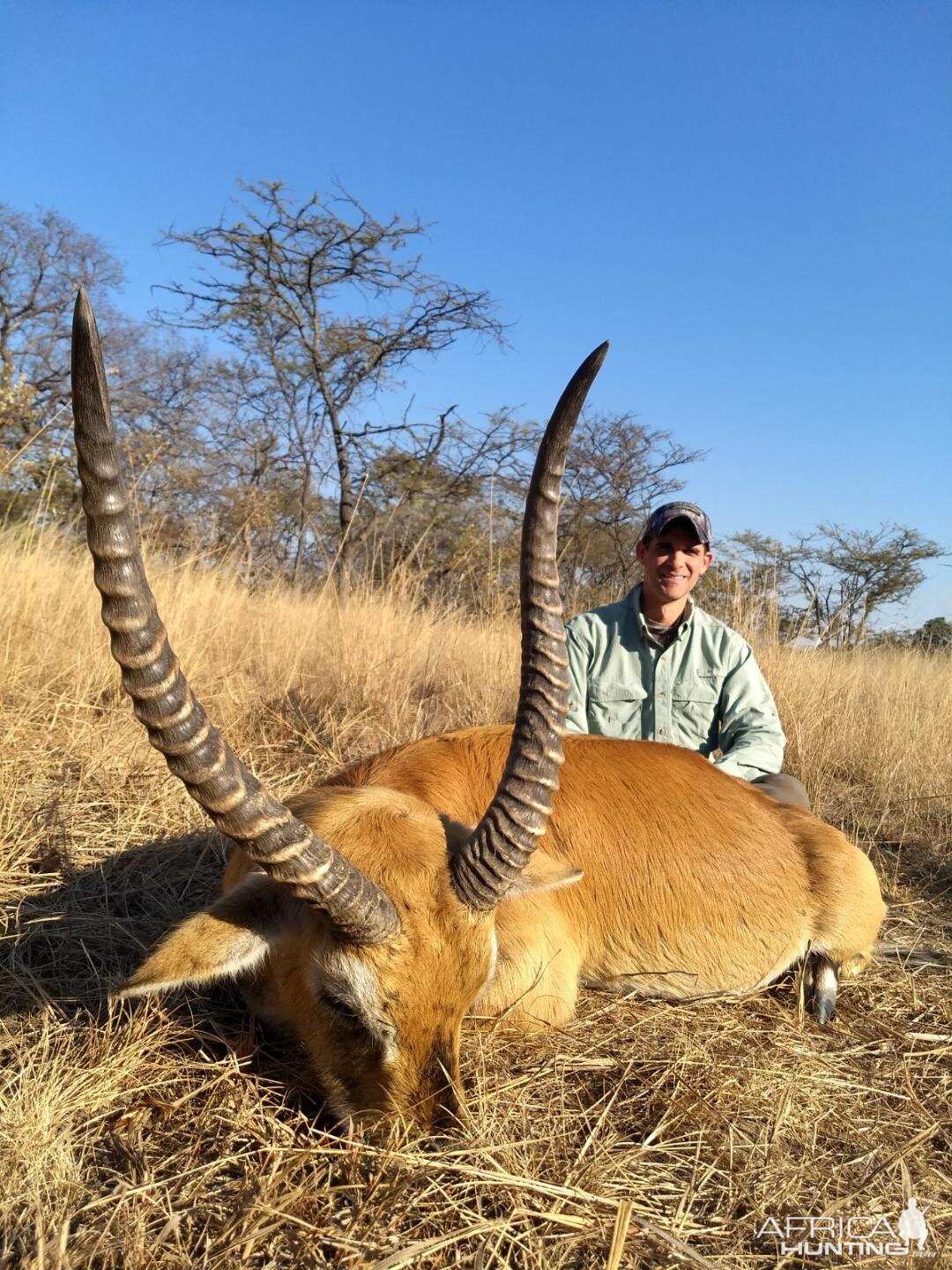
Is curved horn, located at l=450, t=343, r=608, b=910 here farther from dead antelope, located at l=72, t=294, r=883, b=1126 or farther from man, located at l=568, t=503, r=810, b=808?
man, located at l=568, t=503, r=810, b=808

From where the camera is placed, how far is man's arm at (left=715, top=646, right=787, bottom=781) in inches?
188

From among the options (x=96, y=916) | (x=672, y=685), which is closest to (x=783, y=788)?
(x=672, y=685)

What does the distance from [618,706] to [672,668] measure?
433 mm

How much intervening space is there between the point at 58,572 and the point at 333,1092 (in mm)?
6354

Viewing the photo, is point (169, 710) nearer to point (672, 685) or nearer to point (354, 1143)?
point (354, 1143)

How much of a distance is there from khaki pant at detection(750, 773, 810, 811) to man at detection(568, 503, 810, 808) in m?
0.04

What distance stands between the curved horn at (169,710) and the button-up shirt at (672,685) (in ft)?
9.97

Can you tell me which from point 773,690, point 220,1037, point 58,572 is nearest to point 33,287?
point 58,572

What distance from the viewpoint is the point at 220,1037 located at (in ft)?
8.55

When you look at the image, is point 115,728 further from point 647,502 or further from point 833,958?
point 647,502

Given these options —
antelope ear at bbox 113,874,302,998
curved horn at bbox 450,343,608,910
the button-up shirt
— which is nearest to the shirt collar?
the button-up shirt

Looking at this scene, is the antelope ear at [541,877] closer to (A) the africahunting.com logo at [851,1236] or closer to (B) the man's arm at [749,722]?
(A) the africahunting.com logo at [851,1236]

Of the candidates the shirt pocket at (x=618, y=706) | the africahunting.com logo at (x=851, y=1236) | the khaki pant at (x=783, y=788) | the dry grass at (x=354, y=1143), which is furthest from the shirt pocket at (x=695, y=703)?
the africahunting.com logo at (x=851, y=1236)

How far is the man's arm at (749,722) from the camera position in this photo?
188 inches
